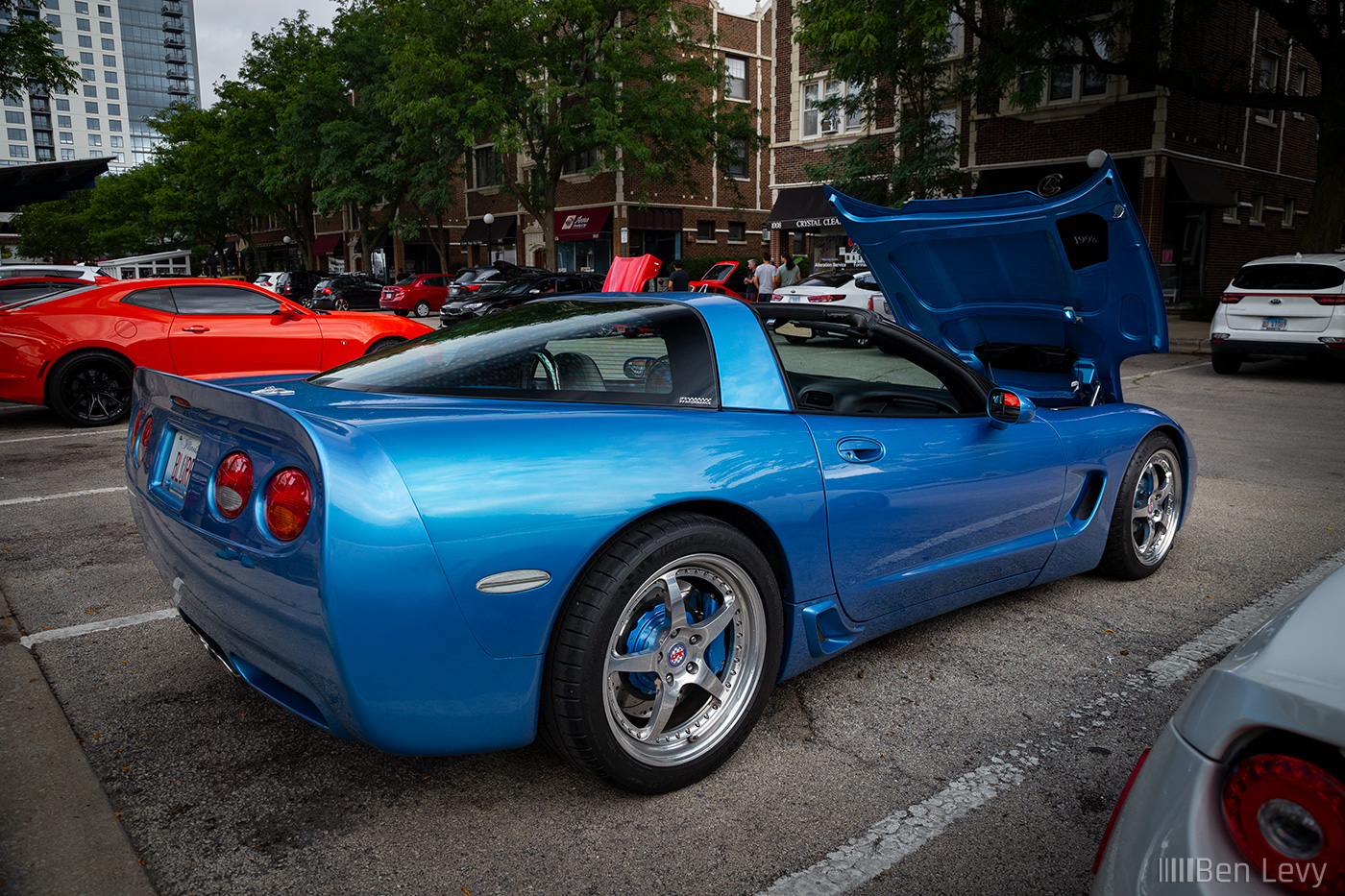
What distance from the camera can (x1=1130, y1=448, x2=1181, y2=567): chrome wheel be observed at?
13.6 ft

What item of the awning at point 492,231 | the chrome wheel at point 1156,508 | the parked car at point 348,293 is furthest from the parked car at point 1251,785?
the awning at point 492,231

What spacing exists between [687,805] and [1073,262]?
3.12m

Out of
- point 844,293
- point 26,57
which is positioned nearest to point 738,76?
point 844,293

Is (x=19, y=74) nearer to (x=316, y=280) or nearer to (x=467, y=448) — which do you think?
(x=316, y=280)

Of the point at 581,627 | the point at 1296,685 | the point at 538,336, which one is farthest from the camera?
the point at 538,336

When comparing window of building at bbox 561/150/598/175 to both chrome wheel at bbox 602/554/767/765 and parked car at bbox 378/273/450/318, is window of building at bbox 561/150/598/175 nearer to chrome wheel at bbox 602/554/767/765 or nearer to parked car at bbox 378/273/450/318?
parked car at bbox 378/273/450/318

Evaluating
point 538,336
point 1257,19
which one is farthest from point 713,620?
point 1257,19

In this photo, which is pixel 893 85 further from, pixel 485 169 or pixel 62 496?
pixel 485 169

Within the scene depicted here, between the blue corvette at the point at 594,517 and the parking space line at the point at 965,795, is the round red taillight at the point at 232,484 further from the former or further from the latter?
the parking space line at the point at 965,795

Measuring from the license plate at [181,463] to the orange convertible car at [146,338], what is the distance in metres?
5.91

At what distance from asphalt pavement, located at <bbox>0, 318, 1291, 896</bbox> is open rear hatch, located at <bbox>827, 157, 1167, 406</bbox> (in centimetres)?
274

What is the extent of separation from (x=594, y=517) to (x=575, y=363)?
0.77 meters

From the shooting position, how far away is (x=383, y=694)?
2.00 meters

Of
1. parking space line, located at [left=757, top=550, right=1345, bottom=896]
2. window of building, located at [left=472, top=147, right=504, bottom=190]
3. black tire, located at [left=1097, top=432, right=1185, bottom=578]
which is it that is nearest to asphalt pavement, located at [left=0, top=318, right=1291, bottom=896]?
parking space line, located at [left=757, top=550, right=1345, bottom=896]
